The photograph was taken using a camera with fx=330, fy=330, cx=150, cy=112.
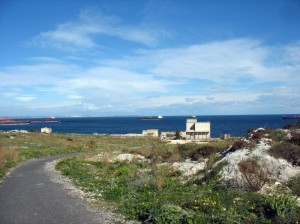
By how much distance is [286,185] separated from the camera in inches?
512

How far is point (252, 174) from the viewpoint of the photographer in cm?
1312

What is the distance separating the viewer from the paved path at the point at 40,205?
30.3 feet

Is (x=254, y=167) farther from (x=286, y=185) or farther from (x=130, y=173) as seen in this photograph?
(x=130, y=173)

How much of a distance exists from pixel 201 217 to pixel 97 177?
882cm

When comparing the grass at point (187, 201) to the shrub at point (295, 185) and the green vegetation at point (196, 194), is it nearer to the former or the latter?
the green vegetation at point (196, 194)

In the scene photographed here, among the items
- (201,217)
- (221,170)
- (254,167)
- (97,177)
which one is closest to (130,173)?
(97,177)

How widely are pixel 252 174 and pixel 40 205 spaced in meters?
8.02

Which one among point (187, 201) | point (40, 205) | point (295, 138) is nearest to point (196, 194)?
point (187, 201)

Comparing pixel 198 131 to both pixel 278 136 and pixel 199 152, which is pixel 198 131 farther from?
pixel 278 136

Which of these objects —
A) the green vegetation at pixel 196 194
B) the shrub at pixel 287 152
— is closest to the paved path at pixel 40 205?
the green vegetation at pixel 196 194

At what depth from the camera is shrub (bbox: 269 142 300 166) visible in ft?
50.4

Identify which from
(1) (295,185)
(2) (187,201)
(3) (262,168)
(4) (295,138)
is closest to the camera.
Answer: (2) (187,201)

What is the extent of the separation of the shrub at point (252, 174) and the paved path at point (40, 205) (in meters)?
5.83

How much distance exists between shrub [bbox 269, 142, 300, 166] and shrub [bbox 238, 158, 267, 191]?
6.52 feet
